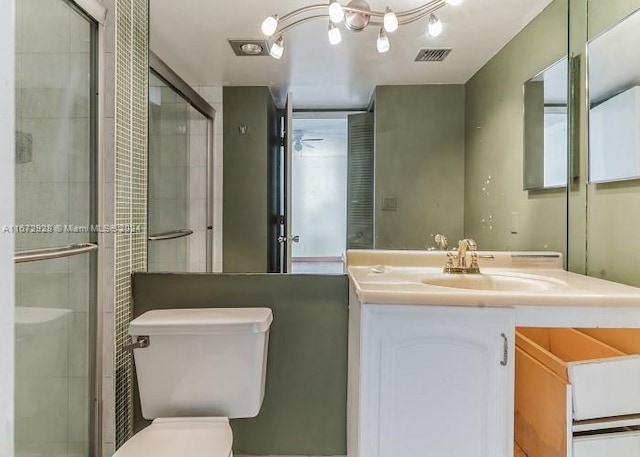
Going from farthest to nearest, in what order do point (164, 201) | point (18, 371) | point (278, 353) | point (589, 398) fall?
point (164, 201) → point (278, 353) → point (18, 371) → point (589, 398)

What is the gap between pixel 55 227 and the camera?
4.90ft

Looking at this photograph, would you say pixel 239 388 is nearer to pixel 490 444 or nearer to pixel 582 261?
pixel 490 444

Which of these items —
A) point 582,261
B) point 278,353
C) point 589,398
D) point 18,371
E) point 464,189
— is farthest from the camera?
point 464,189

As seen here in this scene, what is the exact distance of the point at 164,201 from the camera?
2113 millimetres

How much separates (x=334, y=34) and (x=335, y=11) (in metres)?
0.13

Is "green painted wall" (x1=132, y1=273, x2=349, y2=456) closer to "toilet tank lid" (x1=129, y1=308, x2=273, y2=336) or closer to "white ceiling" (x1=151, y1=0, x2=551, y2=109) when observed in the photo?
"toilet tank lid" (x1=129, y1=308, x2=273, y2=336)

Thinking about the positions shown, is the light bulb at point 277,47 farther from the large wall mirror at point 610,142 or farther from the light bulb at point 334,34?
the large wall mirror at point 610,142

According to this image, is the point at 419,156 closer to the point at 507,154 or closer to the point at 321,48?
the point at 507,154

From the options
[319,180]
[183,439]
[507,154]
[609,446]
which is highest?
[507,154]

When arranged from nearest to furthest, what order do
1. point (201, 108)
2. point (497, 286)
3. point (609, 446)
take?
point (609, 446) < point (497, 286) < point (201, 108)

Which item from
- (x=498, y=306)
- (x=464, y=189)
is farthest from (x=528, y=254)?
(x=498, y=306)

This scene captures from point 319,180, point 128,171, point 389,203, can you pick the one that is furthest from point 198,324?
point 389,203

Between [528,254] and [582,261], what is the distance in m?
0.20

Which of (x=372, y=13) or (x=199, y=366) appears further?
(x=372, y=13)
